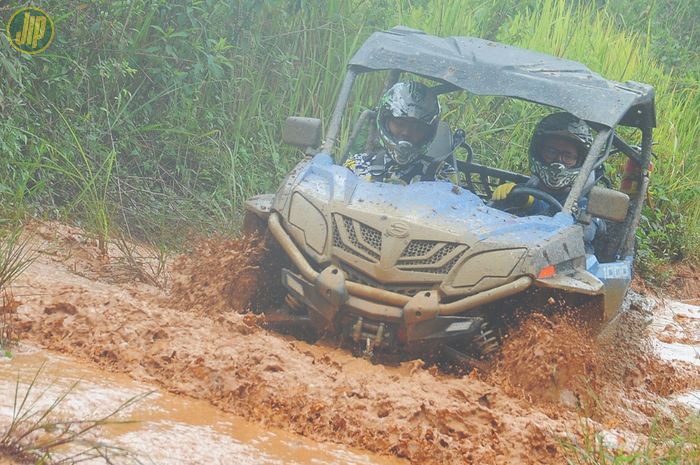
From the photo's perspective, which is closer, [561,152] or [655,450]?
[655,450]

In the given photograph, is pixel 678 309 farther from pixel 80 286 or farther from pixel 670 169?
pixel 80 286

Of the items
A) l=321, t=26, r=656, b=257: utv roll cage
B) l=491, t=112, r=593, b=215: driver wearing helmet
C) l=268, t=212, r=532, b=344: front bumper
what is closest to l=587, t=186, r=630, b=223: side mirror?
l=321, t=26, r=656, b=257: utv roll cage

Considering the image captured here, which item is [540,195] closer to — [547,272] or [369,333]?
[547,272]

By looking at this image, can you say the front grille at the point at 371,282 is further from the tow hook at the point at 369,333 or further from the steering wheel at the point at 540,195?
the steering wheel at the point at 540,195

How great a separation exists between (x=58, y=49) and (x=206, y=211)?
1.70 metres

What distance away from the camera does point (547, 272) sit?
587 cm

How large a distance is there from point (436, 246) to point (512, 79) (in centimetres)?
152

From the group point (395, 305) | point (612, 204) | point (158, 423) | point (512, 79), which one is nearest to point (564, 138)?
point (512, 79)

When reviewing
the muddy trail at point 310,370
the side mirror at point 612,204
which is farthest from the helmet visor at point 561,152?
the muddy trail at point 310,370

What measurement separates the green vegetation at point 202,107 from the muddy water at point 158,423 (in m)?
2.14

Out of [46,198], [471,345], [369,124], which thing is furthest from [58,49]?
[471,345]

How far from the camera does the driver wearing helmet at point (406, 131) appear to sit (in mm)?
6945

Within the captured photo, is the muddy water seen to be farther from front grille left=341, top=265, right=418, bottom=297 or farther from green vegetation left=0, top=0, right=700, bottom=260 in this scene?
green vegetation left=0, top=0, right=700, bottom=260

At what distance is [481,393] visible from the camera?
5.70 meters
